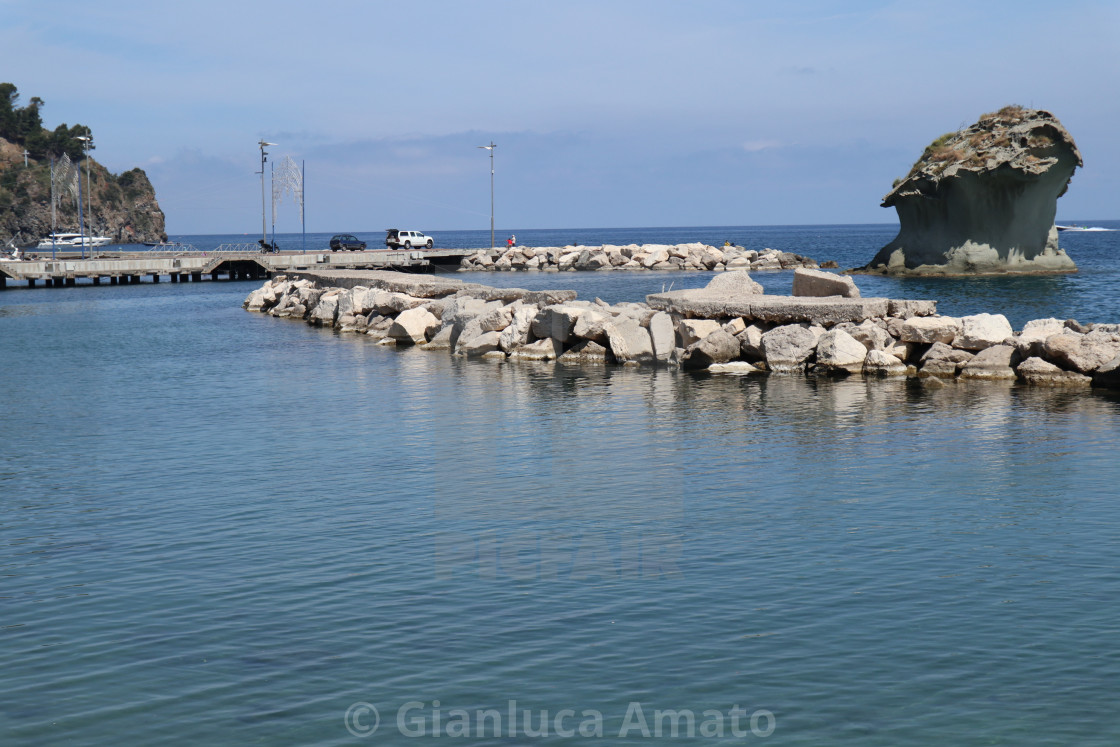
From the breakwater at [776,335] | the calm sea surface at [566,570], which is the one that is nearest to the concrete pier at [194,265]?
the breakwater at [776,335]

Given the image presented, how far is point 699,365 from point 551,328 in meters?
4.52

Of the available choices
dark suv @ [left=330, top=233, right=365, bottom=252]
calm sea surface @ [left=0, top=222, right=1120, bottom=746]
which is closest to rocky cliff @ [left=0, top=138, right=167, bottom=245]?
dark suv @ [left=330, top=233, right=365, bottom=252]

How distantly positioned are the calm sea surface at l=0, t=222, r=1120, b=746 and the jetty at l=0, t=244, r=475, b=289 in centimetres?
5176

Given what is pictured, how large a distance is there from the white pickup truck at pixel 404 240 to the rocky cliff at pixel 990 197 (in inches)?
1599

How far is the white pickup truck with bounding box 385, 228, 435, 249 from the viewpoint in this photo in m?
87.8

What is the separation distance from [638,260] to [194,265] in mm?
33171

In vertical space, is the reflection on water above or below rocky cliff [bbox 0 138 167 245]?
below

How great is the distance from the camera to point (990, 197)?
195 ft

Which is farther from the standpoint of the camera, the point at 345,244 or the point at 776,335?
the point at 345,244

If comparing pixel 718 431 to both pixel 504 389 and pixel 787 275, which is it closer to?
pixel 504 389

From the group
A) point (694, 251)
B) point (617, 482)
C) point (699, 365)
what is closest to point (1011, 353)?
point (699, 365)

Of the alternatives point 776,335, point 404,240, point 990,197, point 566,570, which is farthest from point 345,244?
point 566,570

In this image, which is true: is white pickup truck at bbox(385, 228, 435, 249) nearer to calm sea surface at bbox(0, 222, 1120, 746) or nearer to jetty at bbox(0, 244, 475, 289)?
jetty at bbox(0, 244, 475, 289)

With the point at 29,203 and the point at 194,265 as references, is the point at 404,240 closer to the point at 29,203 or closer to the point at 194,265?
the point at 194,265
